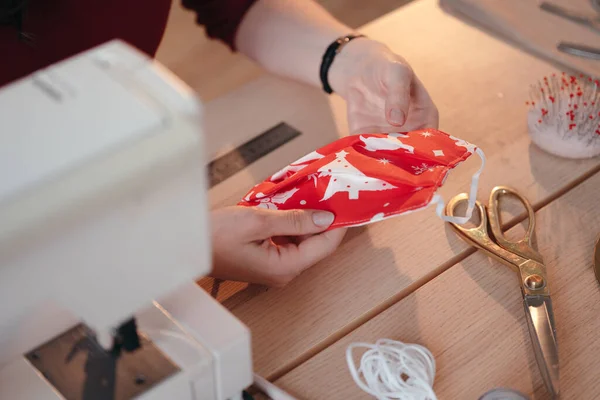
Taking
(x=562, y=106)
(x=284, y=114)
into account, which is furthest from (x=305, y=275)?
(x=562, y=106)

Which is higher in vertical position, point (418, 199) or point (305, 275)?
point (418, 199)

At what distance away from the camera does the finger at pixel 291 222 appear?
0.76 meters

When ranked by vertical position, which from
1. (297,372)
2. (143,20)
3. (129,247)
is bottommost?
(297,372)

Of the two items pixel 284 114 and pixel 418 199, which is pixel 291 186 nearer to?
pixel 418 199

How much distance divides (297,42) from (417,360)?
591 millimetres

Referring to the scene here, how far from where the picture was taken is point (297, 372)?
2.30 feet

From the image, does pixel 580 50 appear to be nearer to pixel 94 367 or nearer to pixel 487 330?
pixel 487 330

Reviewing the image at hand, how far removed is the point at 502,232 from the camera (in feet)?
2.68

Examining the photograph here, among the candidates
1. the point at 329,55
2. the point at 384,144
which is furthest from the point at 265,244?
the point at 329,55

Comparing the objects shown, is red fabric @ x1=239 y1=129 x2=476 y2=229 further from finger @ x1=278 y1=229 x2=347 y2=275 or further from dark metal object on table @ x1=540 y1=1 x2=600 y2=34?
dark metal object on table @ x1=540 y1=1 x2=600 y2=34

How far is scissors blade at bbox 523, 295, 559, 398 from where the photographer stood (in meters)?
0.67

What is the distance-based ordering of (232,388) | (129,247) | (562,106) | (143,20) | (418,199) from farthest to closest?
(143,20), (562,106), (418,199), (232,388), (129,247)

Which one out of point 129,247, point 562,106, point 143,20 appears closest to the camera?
point 129,247

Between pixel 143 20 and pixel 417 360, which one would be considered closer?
pixel 417 360
